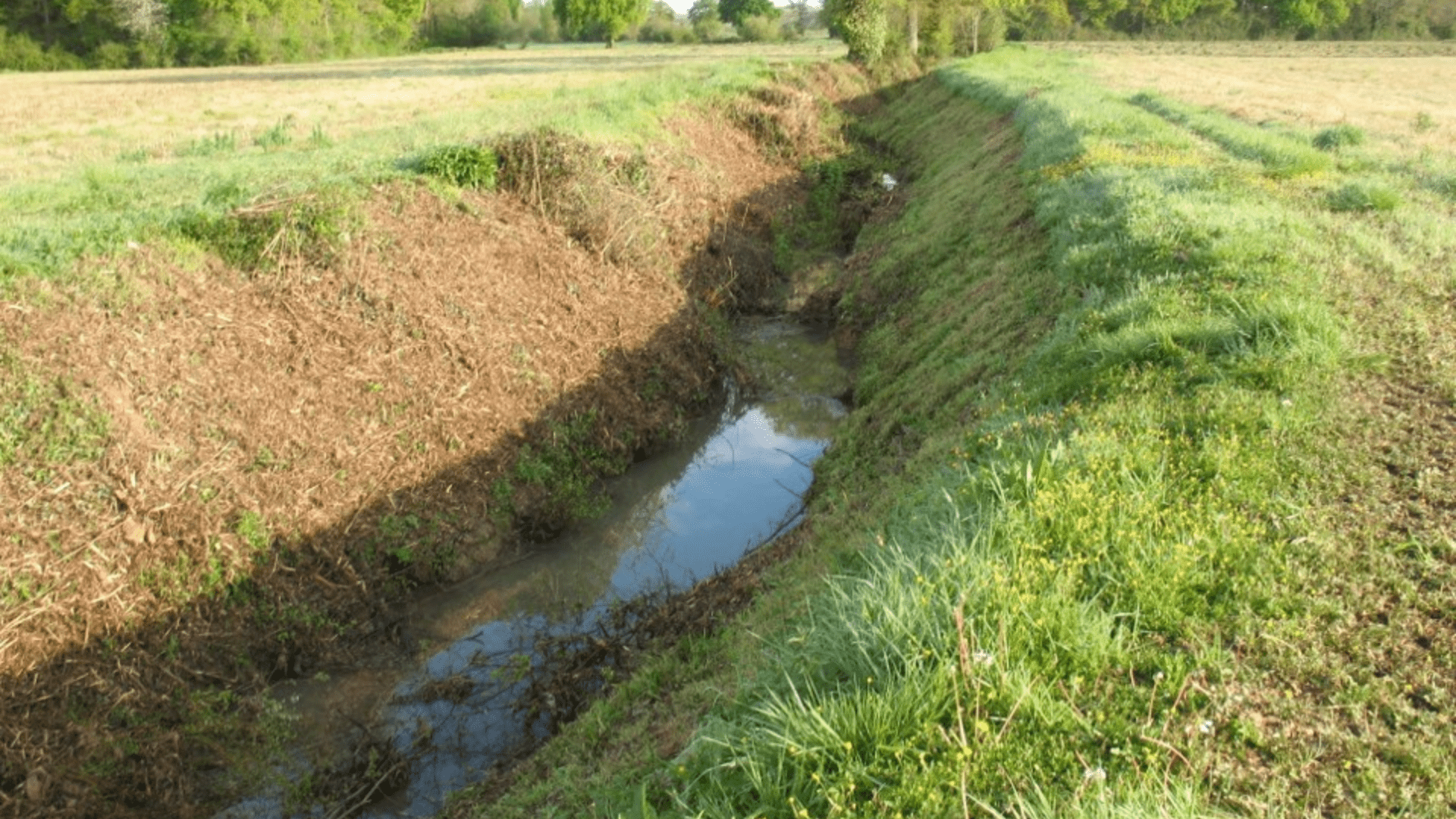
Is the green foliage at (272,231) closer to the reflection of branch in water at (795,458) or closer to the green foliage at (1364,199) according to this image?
the reflection of branch in water at (795,458)

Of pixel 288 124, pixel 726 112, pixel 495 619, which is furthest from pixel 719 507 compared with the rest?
pixel 288 124

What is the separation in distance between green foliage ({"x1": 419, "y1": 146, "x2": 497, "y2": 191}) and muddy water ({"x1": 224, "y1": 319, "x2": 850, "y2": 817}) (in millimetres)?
4283

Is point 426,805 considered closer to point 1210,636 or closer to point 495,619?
point 495,619

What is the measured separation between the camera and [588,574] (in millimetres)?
8609

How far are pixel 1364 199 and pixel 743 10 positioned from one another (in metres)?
95.7

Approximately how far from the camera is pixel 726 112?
21250mm

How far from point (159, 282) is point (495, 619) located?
4.25 m

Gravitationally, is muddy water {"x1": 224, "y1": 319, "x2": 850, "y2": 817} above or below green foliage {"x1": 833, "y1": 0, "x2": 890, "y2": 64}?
below

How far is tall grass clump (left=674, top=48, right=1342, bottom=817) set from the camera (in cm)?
335

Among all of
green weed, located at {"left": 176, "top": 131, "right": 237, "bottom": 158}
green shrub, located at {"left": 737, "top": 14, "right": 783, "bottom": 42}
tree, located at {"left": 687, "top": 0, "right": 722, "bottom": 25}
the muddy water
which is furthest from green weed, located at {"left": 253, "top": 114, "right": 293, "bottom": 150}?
tree, located at {"left": 687, "top": 0, "right": 722, "bottom": 25}

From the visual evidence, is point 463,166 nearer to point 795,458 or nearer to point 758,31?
point 795,458

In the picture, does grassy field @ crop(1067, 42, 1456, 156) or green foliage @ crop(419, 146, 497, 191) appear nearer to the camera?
green foliage @ crop(419, 146, 497, 191)

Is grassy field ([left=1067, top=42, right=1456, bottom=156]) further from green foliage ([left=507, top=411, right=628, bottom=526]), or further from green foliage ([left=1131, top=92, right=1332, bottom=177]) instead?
green foliage ([left=507, top=411, right=628, bottom=526])

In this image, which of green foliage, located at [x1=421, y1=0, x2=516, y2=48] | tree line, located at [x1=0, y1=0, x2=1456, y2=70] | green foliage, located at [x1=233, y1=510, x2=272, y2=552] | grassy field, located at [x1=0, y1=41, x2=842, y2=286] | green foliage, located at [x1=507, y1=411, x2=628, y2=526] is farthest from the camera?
green foliage, located at [x1=421, y1=0, x2=516, y2=48]
